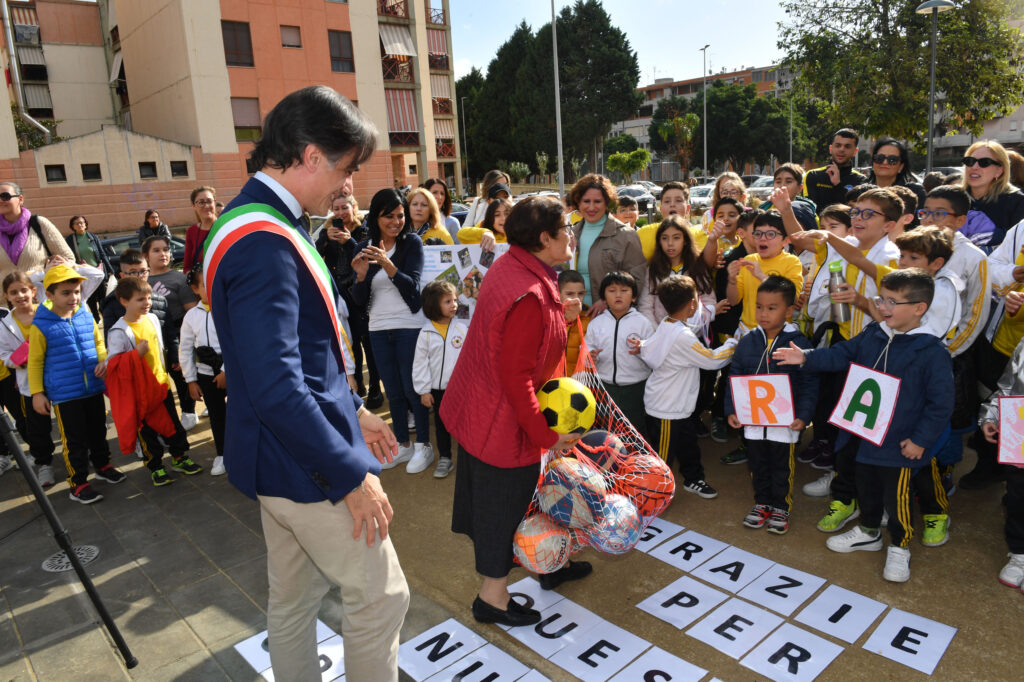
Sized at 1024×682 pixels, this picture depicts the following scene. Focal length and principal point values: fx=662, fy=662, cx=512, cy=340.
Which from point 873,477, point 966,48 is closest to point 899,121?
point 966,48

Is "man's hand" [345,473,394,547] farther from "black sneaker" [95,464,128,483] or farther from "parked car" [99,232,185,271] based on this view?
"parked car" [99,232,185,271]

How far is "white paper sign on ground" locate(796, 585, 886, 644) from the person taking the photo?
119 inches

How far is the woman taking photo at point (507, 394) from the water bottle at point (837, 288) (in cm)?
182

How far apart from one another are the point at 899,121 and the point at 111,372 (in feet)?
57.1

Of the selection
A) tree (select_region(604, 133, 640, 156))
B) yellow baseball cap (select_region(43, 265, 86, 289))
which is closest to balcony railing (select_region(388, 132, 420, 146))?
yellow baseball cap (select_region(43, 265, 86, 289))

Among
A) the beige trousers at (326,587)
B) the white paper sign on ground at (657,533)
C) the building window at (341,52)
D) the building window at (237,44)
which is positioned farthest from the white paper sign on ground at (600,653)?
the building window at (341,52)

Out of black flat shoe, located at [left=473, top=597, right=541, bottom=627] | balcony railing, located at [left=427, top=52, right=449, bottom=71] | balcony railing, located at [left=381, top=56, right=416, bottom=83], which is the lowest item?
black flat shoe, located at [left=473, top=597, right=541, bottom=627]

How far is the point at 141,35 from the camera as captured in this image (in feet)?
92.1

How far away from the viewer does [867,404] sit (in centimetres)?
356

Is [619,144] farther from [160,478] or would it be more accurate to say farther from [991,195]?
[160,478]

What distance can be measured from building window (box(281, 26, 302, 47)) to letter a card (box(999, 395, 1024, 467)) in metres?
28.9

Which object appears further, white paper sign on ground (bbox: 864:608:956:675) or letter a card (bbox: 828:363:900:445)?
letter a card (bbox: 828:363:900:445)

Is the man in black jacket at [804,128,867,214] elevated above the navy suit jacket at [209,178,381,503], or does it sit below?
above

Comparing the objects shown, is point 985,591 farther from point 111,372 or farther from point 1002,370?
point 111,372
